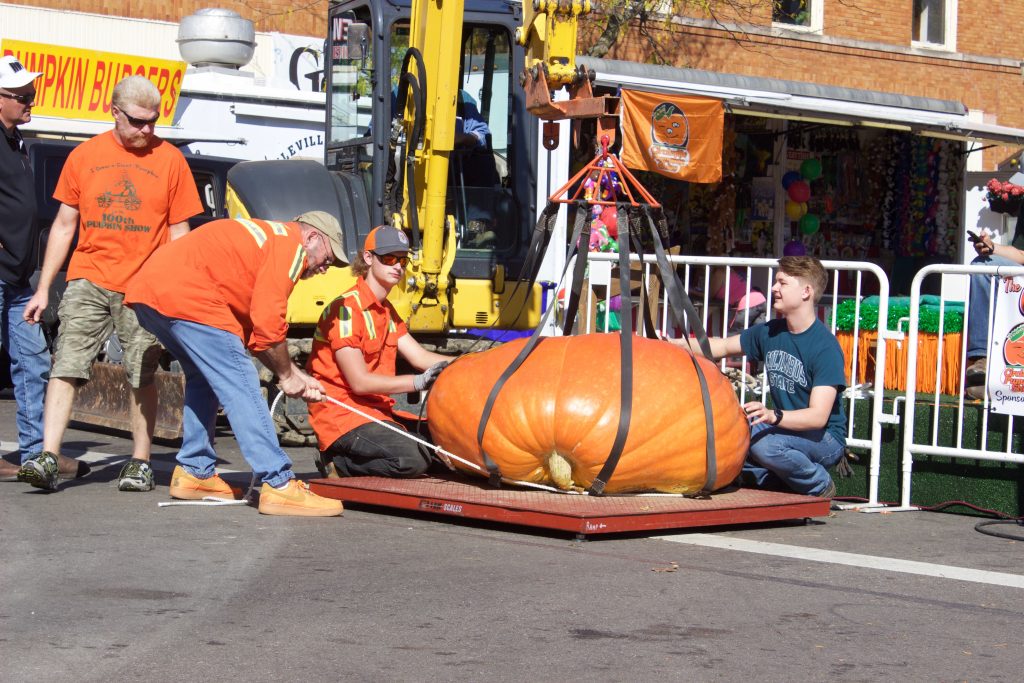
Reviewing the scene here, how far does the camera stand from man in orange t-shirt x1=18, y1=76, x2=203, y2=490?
301 inches

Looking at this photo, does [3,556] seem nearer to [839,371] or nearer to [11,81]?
[11,81]

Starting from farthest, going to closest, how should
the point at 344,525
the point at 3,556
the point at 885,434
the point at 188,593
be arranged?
the point at 885,434
the point at 344,525
the point at 3,556
the point at 188,593

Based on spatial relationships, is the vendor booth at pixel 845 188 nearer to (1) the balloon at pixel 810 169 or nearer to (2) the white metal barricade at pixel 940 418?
(1) the balloon at pixel 810 169

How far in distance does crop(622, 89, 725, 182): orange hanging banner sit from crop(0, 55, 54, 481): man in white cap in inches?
Result: 282

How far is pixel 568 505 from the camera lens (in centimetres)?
682

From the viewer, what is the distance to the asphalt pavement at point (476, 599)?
4547 mm

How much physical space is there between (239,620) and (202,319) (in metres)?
2.38

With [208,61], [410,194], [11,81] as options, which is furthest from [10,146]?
[208,61]

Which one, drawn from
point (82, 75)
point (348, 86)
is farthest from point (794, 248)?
point (82, 75)

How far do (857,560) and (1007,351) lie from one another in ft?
7.00

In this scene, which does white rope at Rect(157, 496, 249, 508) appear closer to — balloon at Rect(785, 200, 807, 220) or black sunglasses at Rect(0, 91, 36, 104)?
black sunglasses at Rect(0, 91, 36, 104)

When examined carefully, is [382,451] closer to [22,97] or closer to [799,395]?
[799,395]

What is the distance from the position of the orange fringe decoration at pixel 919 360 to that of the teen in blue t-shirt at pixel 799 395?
1588 millimetres

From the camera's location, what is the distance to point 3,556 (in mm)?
5996
